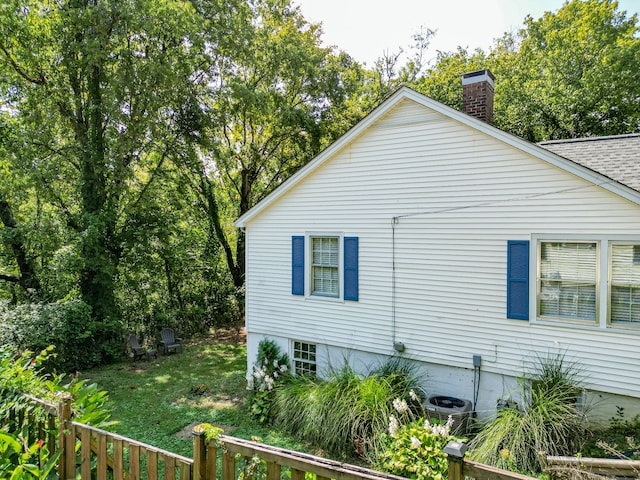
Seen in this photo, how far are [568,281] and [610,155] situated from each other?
279cm

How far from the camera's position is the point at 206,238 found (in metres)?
19.1

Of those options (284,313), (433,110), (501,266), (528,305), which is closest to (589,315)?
(528,305)

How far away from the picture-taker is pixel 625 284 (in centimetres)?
608

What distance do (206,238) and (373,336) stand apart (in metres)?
12.8

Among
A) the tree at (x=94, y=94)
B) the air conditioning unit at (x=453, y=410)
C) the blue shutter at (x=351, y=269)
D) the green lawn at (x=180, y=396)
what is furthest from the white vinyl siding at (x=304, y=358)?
the tree at (x=94, y=94)

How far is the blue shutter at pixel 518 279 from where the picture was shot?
6.74 m

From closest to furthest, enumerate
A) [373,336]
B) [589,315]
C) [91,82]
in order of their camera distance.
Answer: [589,315], [373,336], [91,82]

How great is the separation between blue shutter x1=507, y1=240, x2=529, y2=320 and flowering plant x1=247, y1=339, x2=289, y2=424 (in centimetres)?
491

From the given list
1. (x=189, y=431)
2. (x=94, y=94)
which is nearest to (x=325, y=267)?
(x=189, y=431)

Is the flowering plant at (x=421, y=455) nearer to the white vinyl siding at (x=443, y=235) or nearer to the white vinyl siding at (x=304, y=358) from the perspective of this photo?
the white vinyl siding at (x=443, y=235)

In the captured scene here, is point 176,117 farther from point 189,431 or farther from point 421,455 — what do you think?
point 421,455

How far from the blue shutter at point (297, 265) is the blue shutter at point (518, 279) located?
14.4 feet

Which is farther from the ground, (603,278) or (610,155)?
(610,155)

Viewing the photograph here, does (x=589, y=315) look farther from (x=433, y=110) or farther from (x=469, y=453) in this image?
(x=433, y=110)
